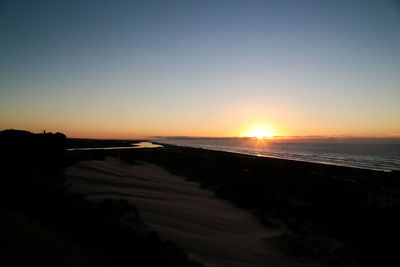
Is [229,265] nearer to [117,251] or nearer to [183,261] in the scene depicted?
[183,261]

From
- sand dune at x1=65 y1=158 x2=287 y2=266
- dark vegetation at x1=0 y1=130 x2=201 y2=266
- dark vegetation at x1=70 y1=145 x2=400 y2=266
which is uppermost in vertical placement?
dark vegetation at x1=0 y1=130 x2=201 y2=266

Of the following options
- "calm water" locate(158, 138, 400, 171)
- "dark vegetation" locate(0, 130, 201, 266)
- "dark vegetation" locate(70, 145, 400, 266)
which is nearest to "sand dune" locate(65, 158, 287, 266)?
"dark vegetation" locate(70, 145, 400, 266)

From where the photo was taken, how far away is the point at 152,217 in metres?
7.84

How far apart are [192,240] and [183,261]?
8.96 feet

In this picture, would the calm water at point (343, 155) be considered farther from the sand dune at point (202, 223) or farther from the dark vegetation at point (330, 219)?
the sand dune at point (202, 223)

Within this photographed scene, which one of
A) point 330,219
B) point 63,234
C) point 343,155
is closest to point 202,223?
point 63,234

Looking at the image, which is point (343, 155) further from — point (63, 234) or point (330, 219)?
point (63, 234)

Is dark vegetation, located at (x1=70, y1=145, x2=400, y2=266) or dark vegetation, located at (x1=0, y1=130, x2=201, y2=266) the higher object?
dark vegetation, located at (x1=0, y1=130, x2=201, y2=266)

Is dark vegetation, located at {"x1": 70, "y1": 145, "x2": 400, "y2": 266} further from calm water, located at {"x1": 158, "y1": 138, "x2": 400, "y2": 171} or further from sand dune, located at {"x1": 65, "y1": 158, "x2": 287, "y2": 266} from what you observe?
calm water, located at {"x1": 158, "y1": 138, "x2": 400, "y2": 171}

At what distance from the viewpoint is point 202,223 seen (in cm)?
822

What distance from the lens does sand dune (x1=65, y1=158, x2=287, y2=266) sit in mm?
5883

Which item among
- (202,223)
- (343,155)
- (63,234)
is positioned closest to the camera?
(63,234)

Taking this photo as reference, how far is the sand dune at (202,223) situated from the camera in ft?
19.3

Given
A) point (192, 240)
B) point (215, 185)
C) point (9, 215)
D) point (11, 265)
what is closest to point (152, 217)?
point (192, 240)
